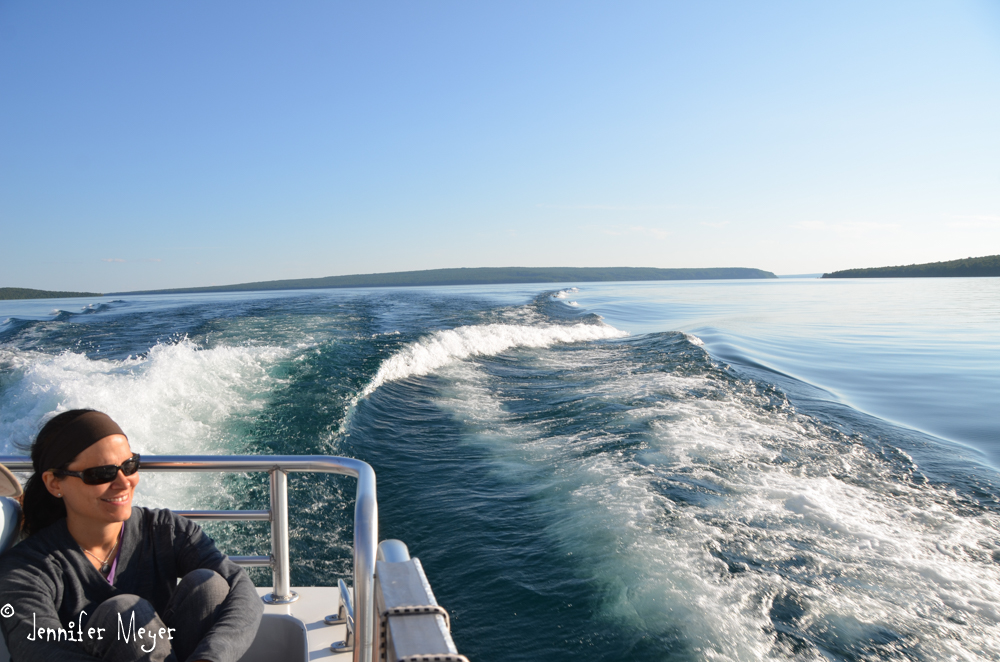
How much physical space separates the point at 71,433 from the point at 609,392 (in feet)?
29.9

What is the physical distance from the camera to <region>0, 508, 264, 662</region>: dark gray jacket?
5.16ft

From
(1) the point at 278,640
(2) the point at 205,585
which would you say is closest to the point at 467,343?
(1) the point at 278,640

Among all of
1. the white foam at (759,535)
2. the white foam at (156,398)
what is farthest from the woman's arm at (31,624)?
the white foam at (156,398)

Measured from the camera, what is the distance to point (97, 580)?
1743 millimetres

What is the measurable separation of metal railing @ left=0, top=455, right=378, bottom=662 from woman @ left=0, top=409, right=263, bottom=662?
0.21 metres

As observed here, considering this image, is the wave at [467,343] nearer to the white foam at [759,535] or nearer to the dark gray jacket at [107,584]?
the white foam at [759,535]

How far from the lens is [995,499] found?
539 centimetres

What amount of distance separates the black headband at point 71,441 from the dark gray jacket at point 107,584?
8.1 inches

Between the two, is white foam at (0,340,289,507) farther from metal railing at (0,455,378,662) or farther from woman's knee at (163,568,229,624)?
woman's knee at (163,568,229,624)

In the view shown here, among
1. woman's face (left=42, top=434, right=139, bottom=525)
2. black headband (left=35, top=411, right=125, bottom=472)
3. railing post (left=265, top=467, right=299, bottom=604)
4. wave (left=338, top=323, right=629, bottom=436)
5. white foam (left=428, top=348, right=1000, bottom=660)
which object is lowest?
white foam (left=428, top=348, right=1000, bottom=660)

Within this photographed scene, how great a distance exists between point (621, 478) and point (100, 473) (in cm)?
511

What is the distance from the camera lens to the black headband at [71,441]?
168cm
